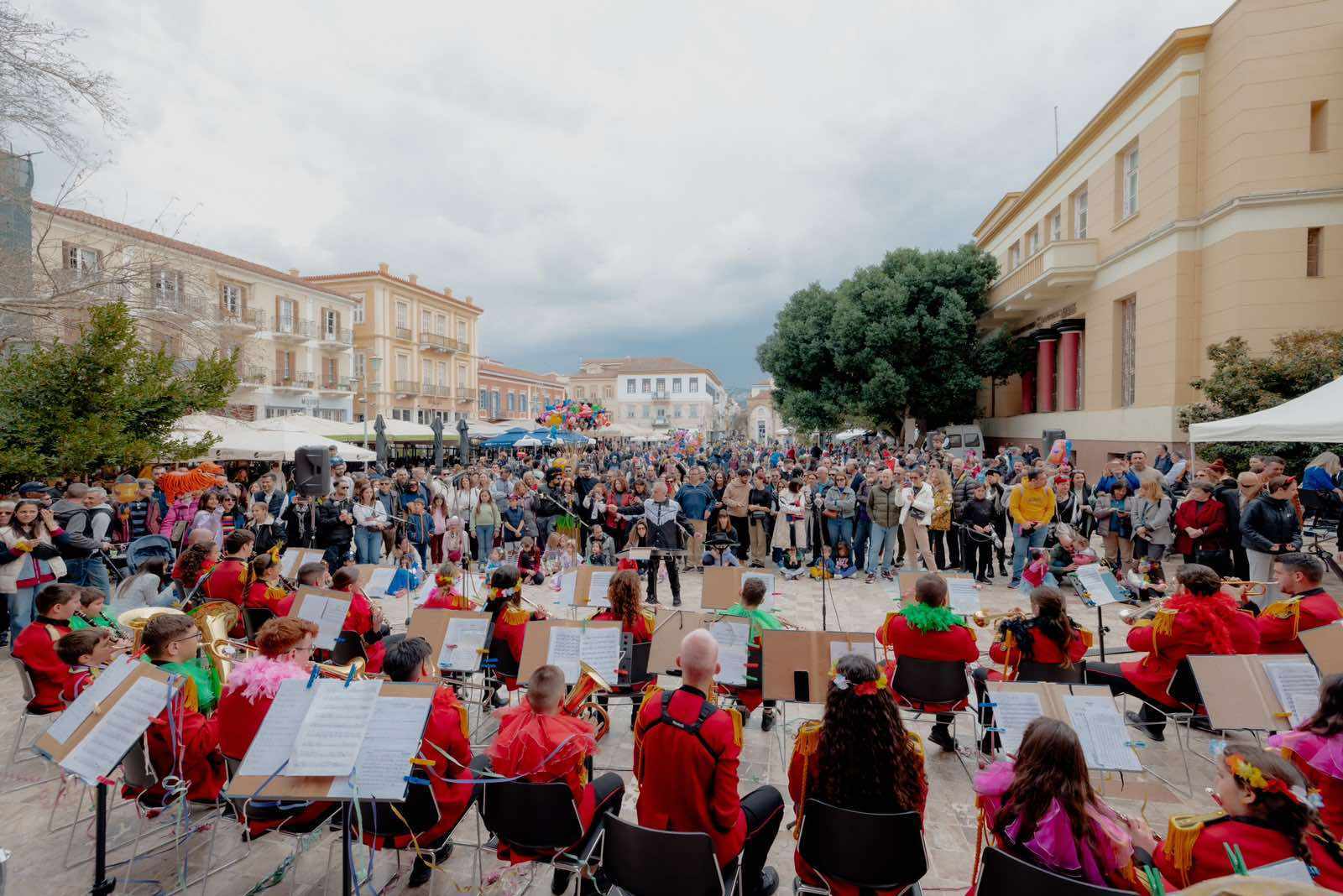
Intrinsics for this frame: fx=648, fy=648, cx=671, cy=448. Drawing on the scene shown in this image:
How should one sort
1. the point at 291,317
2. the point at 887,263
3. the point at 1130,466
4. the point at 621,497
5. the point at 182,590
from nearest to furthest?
the point at 182,590, the point at 1130,466, the point at 621,497, the point at 887,263, the point at 291,317

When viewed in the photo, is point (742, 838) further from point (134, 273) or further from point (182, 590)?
point (134, 273)

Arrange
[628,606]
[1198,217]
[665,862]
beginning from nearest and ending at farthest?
1. [665,862]
2. [628,606]
3. [1198,217]

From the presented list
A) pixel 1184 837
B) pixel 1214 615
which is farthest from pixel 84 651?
pixel 1214 615

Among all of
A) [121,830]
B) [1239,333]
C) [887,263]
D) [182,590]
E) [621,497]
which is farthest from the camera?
[887,263]

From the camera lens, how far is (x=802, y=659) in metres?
4.28

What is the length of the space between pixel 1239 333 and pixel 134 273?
2189 centimetres

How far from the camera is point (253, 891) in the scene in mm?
3256

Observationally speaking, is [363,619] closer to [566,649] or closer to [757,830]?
[566,649]

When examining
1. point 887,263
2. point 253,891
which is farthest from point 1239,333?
point 253,891

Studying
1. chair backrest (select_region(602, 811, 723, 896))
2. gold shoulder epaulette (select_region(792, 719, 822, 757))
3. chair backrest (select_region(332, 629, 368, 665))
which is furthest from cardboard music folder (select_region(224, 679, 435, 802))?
chair backrest (select_region(332, 629, 368, 665))

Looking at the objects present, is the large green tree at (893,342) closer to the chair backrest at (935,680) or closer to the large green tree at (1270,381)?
the large green tree at (1270,381)

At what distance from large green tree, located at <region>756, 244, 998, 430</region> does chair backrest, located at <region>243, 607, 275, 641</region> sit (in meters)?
21.9

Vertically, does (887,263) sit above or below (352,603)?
above

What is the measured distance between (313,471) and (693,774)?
11.6m
